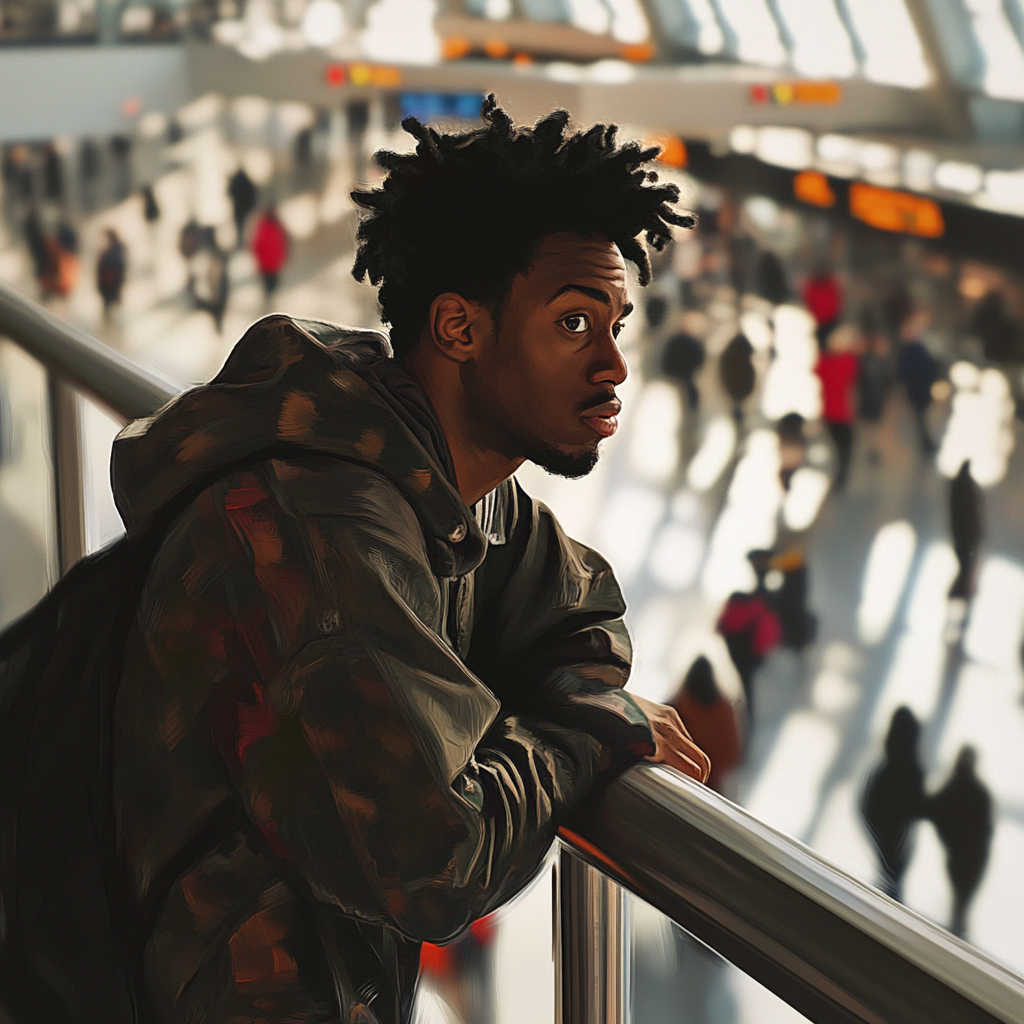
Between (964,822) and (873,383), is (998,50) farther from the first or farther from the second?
(964,822)

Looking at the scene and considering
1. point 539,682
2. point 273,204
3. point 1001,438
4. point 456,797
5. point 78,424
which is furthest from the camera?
point 273,204

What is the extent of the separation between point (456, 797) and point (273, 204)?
20.8 meters

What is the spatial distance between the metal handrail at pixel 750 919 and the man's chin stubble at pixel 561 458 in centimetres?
41

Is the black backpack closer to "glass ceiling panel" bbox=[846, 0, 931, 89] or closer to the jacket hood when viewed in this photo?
the jacket hood

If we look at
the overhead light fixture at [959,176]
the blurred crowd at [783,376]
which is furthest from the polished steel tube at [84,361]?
the overhead light fixture at [959,176]

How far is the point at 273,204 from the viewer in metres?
20.8

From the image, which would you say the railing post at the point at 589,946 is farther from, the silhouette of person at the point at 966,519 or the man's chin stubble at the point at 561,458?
the silhouette of person at the point at 966,519

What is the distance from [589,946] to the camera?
0.91 meters

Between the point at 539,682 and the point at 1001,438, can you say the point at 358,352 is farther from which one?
the point at 1001,438

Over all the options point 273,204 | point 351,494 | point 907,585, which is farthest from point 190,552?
point 273,204

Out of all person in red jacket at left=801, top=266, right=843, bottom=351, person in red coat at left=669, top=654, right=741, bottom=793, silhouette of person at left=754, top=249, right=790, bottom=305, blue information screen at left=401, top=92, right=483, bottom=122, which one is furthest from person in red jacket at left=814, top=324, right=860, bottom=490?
blue information screen at left=401, top=92, right=483, bottom=122

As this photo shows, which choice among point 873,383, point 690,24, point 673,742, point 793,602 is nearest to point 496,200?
point 673,742

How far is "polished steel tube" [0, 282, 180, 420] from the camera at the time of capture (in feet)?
5.07

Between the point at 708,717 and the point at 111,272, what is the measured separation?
11.5 meters
